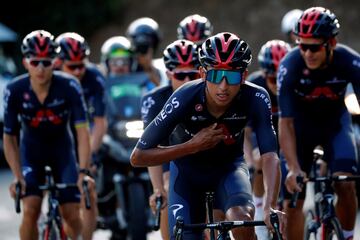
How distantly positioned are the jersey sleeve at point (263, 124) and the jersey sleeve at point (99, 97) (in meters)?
5.19

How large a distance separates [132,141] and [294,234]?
12.2 ft

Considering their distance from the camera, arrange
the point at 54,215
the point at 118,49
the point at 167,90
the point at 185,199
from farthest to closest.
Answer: the point at 118,49 < the point at 54,215 < the point at 167,90 < the point at 185,199

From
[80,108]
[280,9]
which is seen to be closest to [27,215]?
[80,108]

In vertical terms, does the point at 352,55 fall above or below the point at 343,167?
above

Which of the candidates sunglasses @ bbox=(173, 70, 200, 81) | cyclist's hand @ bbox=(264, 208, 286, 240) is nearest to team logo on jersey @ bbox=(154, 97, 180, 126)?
cyclist's hand @ bbox=(264, 208, 286, 240)

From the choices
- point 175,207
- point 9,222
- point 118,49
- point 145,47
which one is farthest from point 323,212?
point 9,222

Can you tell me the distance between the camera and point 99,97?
13688 millimetres

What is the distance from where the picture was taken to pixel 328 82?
34.9 feet

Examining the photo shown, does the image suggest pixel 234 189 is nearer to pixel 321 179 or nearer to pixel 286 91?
pixel 321 179

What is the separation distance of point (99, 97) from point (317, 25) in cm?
398

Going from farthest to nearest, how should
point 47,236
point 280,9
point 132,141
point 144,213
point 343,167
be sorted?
point 280,9 → point 132,141 → point 144,213 → point 47,236 → point 343,167

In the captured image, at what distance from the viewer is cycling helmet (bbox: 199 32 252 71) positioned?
27.6ft

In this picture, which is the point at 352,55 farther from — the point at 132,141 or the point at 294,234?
the point at 132,141

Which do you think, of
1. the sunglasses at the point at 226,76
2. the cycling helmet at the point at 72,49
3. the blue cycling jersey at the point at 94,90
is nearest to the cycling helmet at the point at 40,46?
the cycling helmet at the point at 72,49
